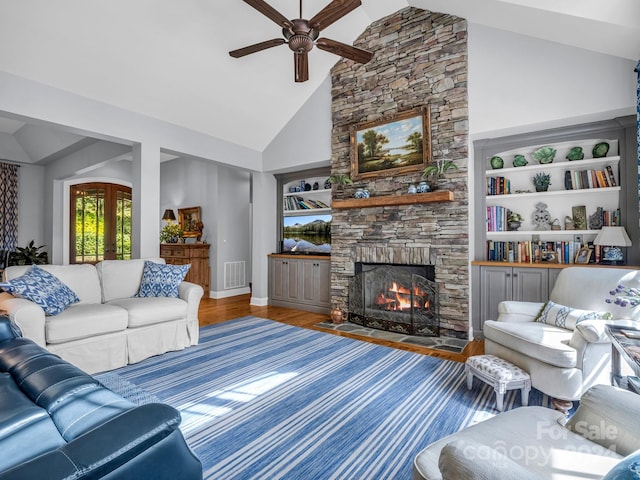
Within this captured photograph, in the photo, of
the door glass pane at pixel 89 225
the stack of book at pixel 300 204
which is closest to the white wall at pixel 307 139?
the stack of book at pixel 300 204

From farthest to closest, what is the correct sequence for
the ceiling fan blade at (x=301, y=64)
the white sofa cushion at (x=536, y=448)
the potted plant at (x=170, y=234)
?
the potted plant at (x=170, y=234) < the ceiling fan blade at (x=301, y=64) < the white sofa cushion at (x=536, y=448)

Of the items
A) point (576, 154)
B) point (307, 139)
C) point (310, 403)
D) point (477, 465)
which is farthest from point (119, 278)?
point (576, 154)

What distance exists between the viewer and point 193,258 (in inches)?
251

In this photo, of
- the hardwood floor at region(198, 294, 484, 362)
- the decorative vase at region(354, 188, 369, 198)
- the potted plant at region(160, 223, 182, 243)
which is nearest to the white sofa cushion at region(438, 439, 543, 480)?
the hardwood floor at region(198, 294, 484, 362)

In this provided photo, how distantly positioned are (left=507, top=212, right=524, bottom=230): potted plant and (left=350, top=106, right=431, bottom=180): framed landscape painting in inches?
47.3

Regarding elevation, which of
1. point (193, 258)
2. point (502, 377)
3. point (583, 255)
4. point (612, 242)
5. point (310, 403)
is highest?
point (612, 242)

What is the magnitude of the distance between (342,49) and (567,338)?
2.98 meters

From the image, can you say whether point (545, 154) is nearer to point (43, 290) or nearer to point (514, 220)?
point (514, 220)

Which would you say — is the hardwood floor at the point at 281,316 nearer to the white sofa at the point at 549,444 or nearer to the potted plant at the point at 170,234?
the potted plant at the point at 170,234

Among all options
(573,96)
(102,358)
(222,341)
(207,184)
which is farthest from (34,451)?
(207,184)

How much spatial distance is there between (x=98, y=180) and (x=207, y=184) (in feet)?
8.73

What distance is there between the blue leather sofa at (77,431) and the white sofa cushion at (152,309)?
1.54m

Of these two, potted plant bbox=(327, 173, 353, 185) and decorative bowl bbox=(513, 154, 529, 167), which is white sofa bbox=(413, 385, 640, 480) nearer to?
decorative bowl bbox=(513, 154, 529, 167)

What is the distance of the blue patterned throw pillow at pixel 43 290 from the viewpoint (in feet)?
8.93
